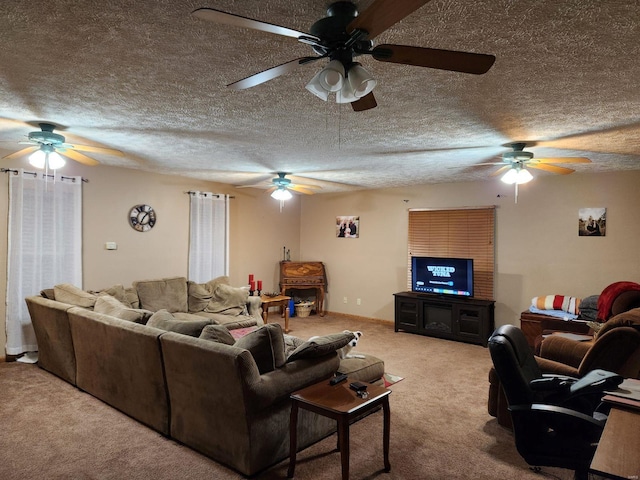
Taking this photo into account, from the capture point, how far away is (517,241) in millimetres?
6035

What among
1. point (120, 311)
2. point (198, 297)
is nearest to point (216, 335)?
point (120, 311)

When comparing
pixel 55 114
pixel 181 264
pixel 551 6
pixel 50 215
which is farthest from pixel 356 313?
pixel 551 6

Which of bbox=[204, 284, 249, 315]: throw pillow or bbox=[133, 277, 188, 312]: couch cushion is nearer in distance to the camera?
bbox=[133, 277, 188, 312]: couch cushion

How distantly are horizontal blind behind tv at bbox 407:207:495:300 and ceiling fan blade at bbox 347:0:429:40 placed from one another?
17.0ft

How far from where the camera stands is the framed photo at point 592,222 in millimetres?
5422

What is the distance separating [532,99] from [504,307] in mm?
4055

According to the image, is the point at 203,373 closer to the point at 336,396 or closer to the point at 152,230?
the point at 336,396

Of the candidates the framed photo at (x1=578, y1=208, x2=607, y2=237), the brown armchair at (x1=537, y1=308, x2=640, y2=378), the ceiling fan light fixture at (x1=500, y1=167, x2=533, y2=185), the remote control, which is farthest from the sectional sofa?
the framed photo at (x1=578, y1=208, x2=607, y2=237)

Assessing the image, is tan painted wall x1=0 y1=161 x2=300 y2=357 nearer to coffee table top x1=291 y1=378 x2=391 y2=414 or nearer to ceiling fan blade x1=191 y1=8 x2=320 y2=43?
coffee table top x1=291 y1=378 x2=391 y2=414

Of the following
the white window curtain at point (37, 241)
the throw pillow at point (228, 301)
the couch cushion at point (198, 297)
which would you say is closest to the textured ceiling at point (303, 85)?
the white window curtain at point (37, 241)

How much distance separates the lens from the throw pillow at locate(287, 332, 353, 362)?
2.84 m

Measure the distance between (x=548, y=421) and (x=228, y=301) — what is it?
456 cm

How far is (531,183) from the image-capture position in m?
5.91

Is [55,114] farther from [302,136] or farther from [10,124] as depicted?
[302,136]
